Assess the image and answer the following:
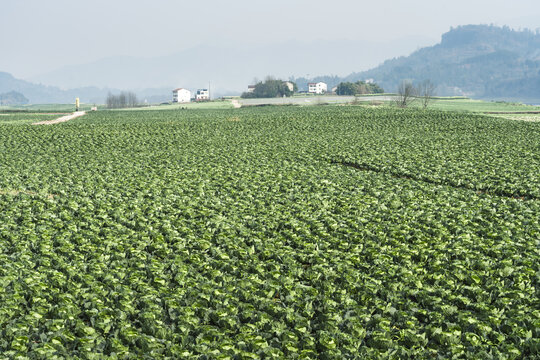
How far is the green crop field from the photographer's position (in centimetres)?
843

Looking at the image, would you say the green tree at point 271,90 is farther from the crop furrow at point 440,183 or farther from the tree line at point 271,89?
the crop furrow at point 440,183

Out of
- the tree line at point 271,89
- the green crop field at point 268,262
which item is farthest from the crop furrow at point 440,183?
the tree line at point 271,89

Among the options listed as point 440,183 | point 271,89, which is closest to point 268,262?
point 440,183

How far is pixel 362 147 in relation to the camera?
3388 centimetres

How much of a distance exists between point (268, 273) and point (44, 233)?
24.0 feet

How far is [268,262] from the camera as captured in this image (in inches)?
464

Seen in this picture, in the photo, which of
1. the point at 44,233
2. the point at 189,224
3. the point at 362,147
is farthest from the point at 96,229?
the point at 362,147

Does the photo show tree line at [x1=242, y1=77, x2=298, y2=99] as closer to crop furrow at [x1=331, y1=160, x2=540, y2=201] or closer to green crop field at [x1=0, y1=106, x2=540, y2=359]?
crop furrow at [x1=331, y1=160, x2=540, y2=201]

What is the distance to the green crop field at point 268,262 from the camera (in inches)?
332

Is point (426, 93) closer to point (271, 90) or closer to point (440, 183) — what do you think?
point (271, 90)

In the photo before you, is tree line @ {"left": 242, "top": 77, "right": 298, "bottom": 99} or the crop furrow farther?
tree line @ {"left": 242, "top": 77, "right": 298, "bottom": 99}

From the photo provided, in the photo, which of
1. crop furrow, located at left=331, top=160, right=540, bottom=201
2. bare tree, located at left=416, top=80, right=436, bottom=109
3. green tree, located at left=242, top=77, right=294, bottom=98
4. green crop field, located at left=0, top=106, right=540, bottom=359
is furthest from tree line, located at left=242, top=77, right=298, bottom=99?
green crop field, located at left=0, top=106, right=540, bottom=359

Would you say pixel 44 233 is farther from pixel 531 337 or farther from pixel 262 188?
pixel 531 337

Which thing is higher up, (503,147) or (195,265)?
(503,147)
